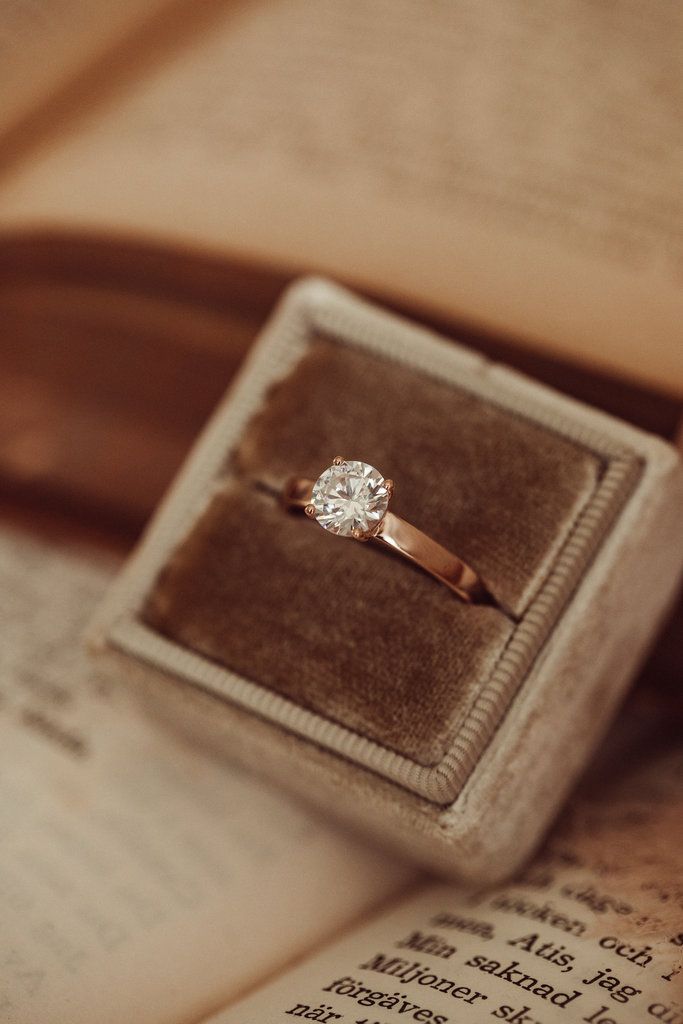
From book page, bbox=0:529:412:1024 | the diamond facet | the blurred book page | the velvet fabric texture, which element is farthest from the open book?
the blurred book page

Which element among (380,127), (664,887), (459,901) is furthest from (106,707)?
(380,127)

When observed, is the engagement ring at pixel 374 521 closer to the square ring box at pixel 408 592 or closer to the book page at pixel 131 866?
the square ring box at pixel 408 592

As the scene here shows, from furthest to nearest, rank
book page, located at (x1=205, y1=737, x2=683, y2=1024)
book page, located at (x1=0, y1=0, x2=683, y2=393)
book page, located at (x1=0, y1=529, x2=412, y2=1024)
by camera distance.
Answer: book page, located at (x1=0, y1=0, x2=683, y2=393)
book page, located at (x1=0, y1=529, x2=412, y2=1024)
book page, located at (x1=205, y1=737, x2=683, y2=1024)

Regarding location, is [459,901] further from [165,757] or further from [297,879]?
[165,757]

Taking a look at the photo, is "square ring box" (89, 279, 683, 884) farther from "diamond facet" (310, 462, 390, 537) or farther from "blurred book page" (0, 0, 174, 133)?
"blurred book page" (0, 0, 174, 133)

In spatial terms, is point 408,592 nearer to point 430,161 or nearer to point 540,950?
point 540,950

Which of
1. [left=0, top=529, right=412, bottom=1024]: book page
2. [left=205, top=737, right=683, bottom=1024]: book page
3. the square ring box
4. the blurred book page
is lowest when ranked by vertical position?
[left=0, top=529, right=412, bottom=1024]: book page

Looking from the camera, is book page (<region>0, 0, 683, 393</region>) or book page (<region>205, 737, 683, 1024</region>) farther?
book page (<region>0, 0, 683, 393</region>)

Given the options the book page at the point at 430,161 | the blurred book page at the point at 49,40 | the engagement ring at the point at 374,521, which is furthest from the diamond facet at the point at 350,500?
the blurred book page at the point at 49,40
